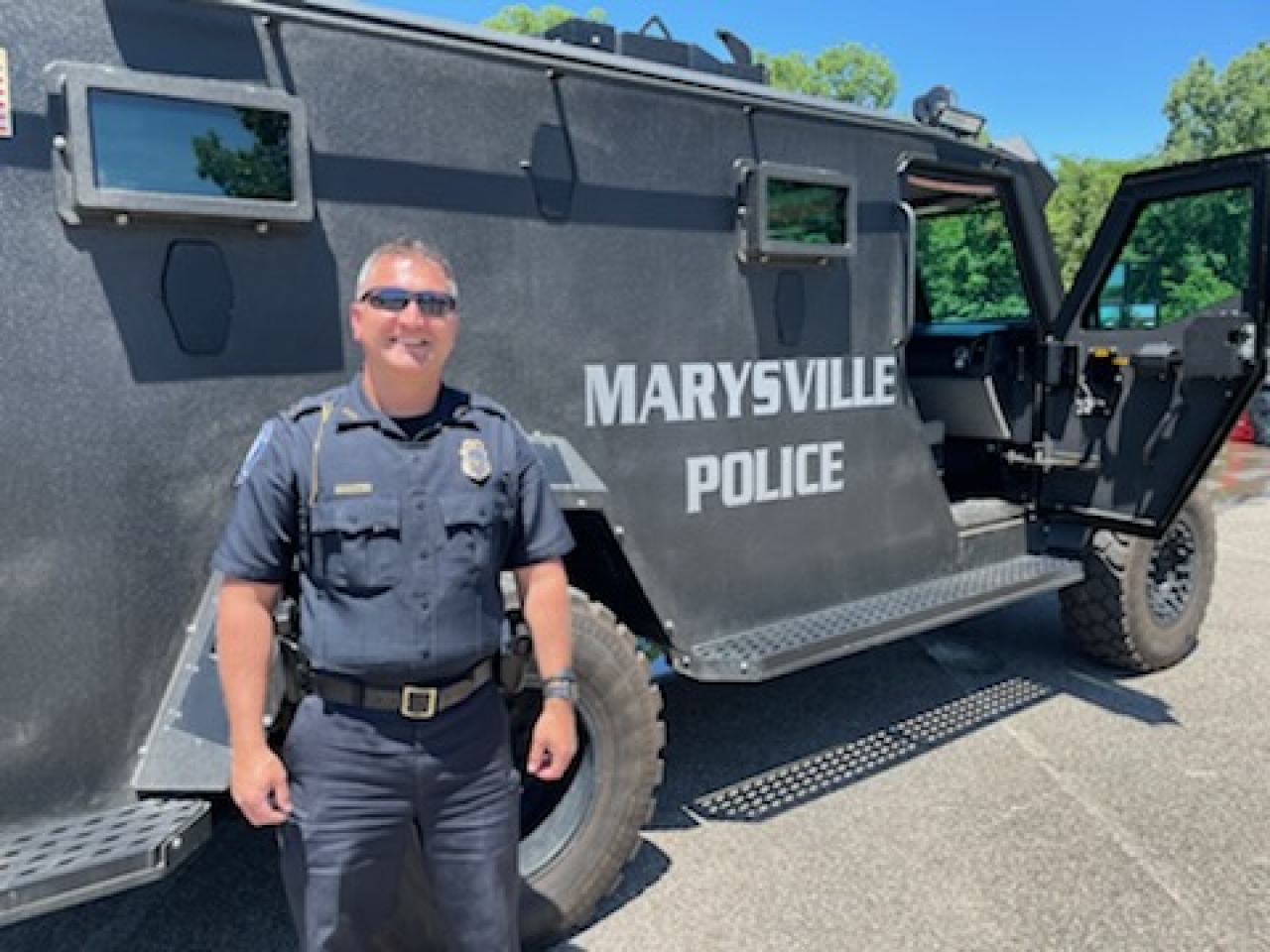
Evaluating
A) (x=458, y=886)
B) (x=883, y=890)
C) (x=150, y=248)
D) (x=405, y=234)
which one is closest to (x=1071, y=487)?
(x=883, y=890)

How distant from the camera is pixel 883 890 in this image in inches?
114

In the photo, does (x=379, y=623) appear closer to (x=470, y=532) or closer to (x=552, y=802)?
(x=470, y=532)

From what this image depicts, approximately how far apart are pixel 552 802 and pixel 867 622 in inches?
49.0

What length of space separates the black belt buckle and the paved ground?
48.1 inches

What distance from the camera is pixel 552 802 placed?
2820 mm

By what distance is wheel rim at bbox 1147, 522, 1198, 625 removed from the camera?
470 centimetres

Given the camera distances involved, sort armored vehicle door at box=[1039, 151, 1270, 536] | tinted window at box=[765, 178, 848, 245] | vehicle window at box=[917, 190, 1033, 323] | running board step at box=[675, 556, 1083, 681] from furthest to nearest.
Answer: vehicle window at box=[917, 190, 1033, 323], armored vehicle door at box=[1039, 151, 1270, 536], tinted window at box=[765, 178, 848, 245], running board step at box=[675, 556, 1083, 681]

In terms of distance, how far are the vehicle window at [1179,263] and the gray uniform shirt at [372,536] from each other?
3205 millimetres

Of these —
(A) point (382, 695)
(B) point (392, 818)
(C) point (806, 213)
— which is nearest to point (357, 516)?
(A) point (382, 695)

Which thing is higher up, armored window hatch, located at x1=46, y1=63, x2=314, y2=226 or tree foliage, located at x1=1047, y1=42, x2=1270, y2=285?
tree foliage, located at x1=1047, y1=42, x2=1270, y2=285

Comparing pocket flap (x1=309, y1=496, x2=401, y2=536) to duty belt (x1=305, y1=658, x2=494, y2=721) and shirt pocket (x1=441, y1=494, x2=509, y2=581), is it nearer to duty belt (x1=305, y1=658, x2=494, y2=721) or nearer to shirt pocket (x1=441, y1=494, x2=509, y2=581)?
shirt pocket (x1=441, y1=494, x2=509, y2=581)

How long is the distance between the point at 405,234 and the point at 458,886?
1.52m

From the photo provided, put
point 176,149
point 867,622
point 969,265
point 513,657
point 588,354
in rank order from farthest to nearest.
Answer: point 969,265, point 867,622, point 588,354, point 176,149, point 513,657

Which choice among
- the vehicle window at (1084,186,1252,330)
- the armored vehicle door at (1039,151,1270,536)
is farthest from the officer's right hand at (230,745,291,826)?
the vehicle window at (1084,186,1252,330)
